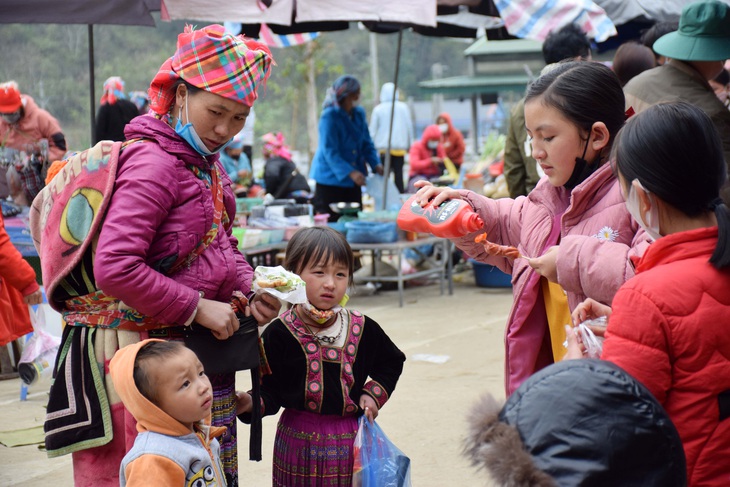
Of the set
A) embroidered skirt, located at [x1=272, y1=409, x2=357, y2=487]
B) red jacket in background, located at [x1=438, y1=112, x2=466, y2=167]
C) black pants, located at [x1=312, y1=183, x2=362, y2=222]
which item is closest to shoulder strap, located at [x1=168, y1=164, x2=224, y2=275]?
embroidered skirt, located at [x1=272, y1=409, x2=357, y2=487]

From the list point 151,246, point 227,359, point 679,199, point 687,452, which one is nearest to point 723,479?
point 687,452

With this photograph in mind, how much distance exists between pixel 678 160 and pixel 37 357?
4.89 m

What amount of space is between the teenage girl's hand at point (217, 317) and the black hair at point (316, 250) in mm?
535

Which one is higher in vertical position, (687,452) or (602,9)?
(602,9)

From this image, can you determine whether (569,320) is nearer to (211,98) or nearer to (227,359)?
(227,359)

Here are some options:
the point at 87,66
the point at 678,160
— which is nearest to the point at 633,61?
the point at 678,160

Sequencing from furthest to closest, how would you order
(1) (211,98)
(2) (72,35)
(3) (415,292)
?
Answer: (2) (72,35)
(3) (415,292)
(1) (211,98)

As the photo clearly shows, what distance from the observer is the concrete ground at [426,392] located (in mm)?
4605

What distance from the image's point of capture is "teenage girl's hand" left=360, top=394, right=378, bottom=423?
10.6 feet

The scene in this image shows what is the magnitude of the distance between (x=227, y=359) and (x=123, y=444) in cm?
43

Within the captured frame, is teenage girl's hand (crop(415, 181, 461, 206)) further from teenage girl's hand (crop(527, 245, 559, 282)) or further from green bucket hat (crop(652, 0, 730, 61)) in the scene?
green bucket hat (crop(652, 0, 730, 61))

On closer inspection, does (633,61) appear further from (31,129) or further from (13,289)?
(31,129)

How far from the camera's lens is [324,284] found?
327cm

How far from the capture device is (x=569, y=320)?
9.55ft
